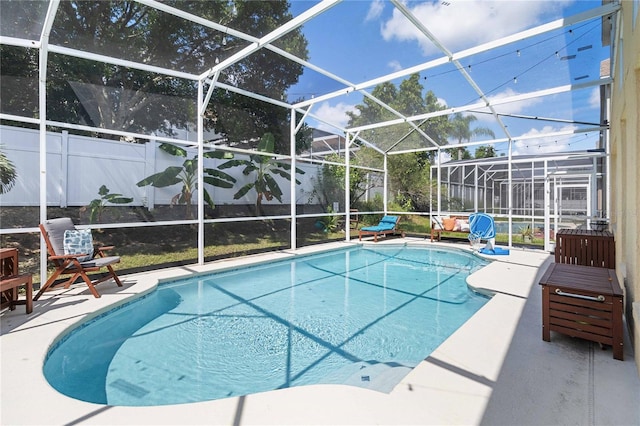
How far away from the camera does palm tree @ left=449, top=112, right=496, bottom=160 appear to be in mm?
8798

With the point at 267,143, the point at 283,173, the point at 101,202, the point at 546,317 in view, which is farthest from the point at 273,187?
the point at 546,317

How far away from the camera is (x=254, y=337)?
12.1 ft

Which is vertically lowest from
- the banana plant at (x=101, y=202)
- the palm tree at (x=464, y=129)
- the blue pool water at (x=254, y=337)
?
the blue pool water at (x=254, y=337)

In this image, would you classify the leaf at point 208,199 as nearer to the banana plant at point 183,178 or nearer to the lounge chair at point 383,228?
the banana plant at point 183,178

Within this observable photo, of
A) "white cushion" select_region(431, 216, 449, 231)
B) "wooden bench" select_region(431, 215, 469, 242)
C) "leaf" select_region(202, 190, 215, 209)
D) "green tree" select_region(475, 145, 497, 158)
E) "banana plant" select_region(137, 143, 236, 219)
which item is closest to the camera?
"banana plant" select_region(137, 143, 236, 219)

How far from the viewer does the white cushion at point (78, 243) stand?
4.53 metres

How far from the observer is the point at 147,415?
199 cm

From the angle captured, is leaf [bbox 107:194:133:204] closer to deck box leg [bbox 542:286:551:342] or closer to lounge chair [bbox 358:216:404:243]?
deck box leg [bbox 542:286:551:342]

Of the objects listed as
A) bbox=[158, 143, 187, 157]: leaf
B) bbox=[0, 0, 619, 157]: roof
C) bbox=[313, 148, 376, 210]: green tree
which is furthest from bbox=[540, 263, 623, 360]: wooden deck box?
bbox=[313, 148, 376, 210]: green tree

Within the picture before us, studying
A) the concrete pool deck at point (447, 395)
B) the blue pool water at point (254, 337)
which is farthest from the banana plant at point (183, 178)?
the concrete pool deck at point (447, 395)

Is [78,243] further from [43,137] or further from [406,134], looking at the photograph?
[406,134]

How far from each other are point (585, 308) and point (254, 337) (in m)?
3.37

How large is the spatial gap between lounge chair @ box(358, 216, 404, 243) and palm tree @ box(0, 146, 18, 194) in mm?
8828

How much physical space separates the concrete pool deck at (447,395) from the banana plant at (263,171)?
558 cm
